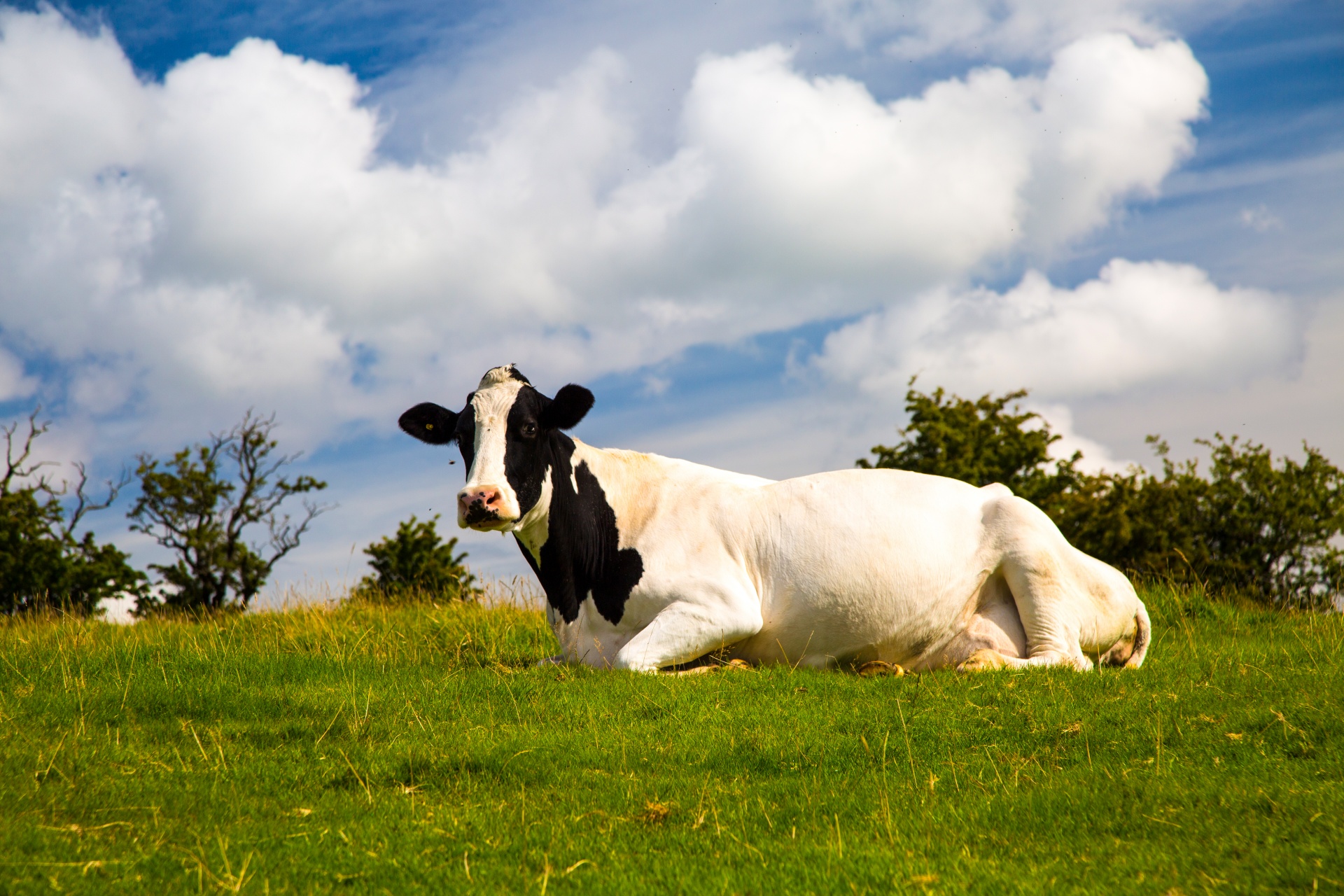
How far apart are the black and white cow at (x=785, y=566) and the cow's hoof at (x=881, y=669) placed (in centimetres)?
7

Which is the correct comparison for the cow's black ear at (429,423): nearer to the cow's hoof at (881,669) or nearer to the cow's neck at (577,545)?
the cow's neck at (577,545)

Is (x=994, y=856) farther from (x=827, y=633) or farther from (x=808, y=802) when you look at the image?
(x=827, y=633)

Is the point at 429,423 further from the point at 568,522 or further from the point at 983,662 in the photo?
the point at 983,662

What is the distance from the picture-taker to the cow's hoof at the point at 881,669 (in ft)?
31.1

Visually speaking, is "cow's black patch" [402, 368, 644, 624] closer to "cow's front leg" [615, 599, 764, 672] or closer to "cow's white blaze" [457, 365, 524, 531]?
"cow's white blaze" [457, 365, 524, 531]

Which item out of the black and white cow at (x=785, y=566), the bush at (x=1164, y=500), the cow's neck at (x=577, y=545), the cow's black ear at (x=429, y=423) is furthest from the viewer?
the bush at (x=1164, y=500)

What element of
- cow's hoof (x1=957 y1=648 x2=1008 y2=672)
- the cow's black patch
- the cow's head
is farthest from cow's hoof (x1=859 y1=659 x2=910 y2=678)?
the cow's head

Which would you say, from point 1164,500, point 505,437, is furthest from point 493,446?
point 1164,500

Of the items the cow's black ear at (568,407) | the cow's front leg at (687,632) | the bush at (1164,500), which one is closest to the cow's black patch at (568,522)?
the cow's black ear at (568,407)

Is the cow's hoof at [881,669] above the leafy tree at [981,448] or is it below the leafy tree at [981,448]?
below

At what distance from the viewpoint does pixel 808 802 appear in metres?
5.88

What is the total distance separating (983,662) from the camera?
31.1 ft

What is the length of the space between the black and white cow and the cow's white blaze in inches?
0.7

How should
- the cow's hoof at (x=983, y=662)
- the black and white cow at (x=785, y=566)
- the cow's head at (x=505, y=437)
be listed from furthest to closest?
the black and white cow at (x=785, y=566) < the cow's hoof at (x=983, y=662) < the cow's head at (x=505, y=437)
